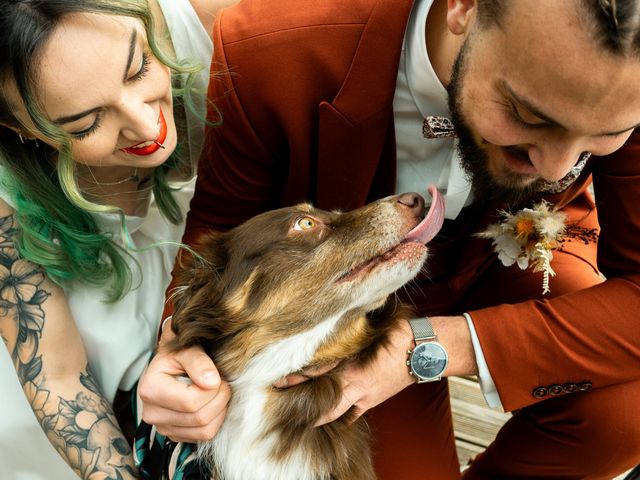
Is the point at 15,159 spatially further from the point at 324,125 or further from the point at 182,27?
the point at 324,125

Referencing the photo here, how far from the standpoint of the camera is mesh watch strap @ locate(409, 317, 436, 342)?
2062mm

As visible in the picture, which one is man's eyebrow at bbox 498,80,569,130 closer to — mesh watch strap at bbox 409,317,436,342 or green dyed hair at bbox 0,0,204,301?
mesh watch strap at bbox 409,317,436,342

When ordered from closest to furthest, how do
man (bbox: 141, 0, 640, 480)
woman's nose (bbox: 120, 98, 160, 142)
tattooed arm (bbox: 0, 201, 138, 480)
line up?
man (bbox: 141, 0, 640, 480) → woman's nose (bbox: 120, 98, 160, 142) → tattooed arm (bbox: 0, 201, 138, 480)

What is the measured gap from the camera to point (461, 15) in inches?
66.2

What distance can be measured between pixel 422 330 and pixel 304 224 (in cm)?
53

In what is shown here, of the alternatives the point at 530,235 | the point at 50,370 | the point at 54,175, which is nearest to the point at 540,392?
the point at 530,235

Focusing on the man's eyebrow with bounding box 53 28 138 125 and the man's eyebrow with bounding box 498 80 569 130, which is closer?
the man's eyebrow with bounding box 498 80 569 130

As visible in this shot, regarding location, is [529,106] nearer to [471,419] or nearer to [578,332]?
[578,332]

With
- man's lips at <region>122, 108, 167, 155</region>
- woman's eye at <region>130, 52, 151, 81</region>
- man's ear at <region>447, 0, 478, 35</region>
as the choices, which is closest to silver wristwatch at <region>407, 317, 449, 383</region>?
man's ear at <region>447, 0, 478, 35</region>

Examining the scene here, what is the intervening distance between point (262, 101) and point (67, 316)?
3.26 ft

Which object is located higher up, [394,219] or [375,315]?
[394,219]

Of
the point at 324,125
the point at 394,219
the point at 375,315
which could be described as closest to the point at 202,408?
the point at 375,315

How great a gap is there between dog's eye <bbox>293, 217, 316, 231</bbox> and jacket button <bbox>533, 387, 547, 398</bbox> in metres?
0.93

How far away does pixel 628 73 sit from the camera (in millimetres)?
1322
